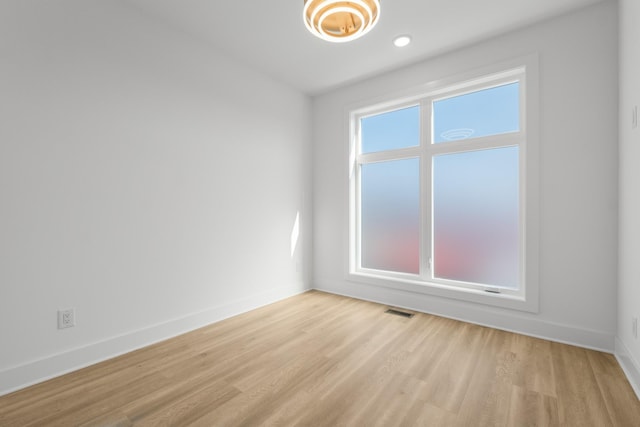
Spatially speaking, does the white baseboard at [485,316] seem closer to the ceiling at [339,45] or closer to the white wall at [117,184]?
the white wall at [117,184]

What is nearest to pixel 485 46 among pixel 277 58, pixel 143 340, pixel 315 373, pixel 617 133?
pixel 617 133

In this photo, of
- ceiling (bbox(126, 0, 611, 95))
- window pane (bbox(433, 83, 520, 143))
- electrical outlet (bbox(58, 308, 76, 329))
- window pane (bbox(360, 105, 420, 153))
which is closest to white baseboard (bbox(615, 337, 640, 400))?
window pane (bbox(433, 83, 520, 143))

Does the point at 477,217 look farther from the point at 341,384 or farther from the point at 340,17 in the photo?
the point at 340,17

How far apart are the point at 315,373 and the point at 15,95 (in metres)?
2.63

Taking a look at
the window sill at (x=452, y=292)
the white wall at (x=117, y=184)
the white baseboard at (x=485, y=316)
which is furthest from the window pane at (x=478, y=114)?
the white wall at (x=117, y=184)

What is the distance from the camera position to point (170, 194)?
103 inches

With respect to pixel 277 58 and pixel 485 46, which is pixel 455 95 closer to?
pixel 485 46

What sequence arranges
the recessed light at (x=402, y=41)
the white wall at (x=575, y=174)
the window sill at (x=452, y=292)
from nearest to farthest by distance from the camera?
the white wall at (x=575, y=174)
the window sill at (x=452, y=292)
the recessed light at (x=402, y=41)

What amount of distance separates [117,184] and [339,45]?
2364mm

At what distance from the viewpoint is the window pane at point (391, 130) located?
3443 millimetres

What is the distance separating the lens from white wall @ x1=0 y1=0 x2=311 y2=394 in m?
1.86

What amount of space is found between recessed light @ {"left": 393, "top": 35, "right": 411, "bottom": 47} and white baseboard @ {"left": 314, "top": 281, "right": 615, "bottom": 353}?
261 cm

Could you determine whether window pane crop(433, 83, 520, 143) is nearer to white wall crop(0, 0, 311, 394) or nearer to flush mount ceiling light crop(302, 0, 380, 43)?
flush mount ceiling light crop(302, 0, 380, 43)

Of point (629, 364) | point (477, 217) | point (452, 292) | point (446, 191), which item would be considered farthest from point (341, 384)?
point (446, 191)
